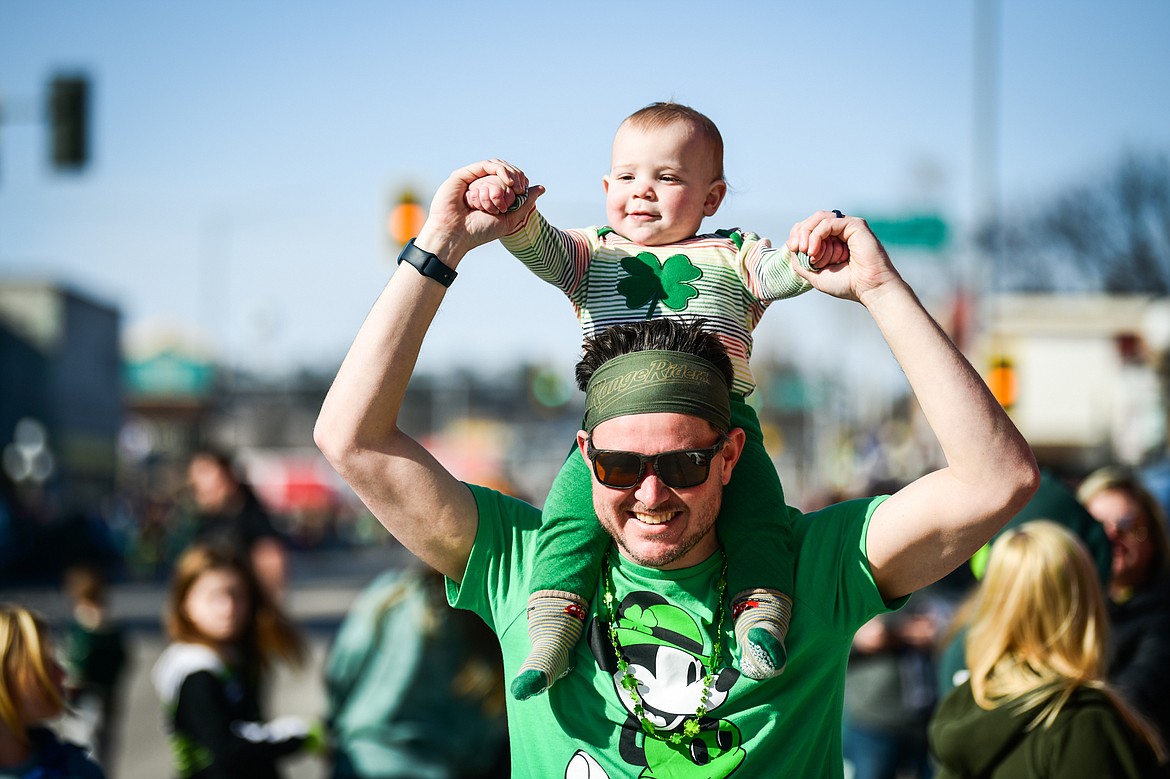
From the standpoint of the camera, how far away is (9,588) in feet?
82.8

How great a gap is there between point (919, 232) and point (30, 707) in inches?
426

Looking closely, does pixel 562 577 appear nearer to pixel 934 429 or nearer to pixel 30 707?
pixel 934 429

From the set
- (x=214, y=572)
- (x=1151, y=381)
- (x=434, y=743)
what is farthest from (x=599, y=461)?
(x=1151, y=381)

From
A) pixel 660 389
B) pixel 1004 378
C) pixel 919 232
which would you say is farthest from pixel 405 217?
pixel 660 389

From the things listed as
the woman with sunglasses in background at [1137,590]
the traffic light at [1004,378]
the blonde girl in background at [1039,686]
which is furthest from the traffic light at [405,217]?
the blonde girl in background at [1039,686]

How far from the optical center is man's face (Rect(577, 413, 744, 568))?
8.25 feet

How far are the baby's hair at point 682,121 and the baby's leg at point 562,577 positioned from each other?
2.56 feet

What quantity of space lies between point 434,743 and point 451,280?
8.55ft

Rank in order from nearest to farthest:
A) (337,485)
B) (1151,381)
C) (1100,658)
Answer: (1100,658) → (1151,381) → (337,485)

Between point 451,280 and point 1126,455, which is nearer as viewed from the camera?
point 451,280

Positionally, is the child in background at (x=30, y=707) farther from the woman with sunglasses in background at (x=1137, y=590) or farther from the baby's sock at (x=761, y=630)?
the woman with sunglasses in background at (x=1137, y=590)

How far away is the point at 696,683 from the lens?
2.60m

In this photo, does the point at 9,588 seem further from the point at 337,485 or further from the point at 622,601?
the point at 337,485

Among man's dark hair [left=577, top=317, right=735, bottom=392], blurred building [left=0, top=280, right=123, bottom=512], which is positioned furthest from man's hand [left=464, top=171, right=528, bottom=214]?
blurred building [left=0, top=280, right=123, bottom=512]
